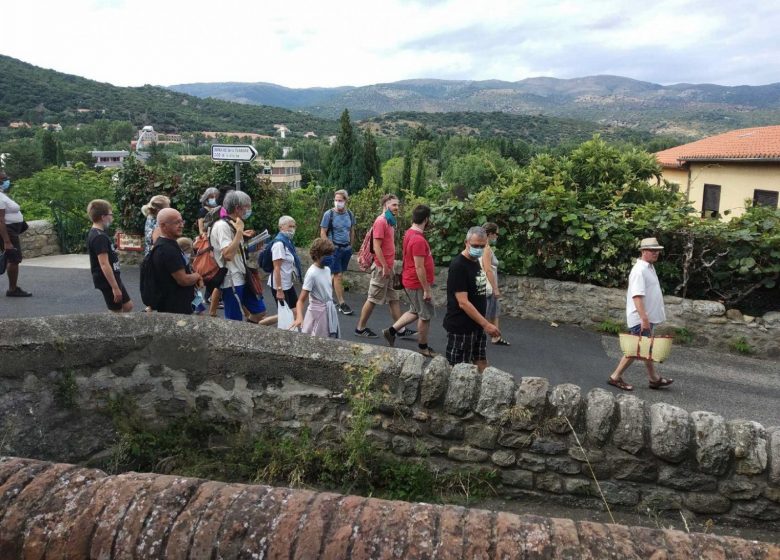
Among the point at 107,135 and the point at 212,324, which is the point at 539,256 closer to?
the point at 212,324

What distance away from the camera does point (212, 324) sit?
169 inches

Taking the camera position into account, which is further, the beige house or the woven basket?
the beige house

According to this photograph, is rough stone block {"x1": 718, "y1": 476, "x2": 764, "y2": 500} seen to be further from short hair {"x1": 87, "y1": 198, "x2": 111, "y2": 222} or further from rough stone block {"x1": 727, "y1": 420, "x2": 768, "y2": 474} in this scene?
short hair {"x1": 87, "y1": 198, "x2": 111, "y2": 222}

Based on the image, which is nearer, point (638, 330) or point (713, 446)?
point (713, 446)

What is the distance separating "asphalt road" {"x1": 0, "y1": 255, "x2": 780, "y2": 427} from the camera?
A: 268 inches

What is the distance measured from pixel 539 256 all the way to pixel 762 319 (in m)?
3.07

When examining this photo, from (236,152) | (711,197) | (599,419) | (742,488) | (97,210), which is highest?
(236,152)

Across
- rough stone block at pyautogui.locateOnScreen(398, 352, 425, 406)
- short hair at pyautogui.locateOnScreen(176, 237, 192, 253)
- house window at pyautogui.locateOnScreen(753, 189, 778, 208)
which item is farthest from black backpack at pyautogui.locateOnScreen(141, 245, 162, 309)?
house window at pyautogui.locateOnScreen(753, 189, 778, 208)

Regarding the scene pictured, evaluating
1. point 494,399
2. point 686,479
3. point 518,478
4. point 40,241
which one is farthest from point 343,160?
point 686,479

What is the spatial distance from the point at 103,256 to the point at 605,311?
6603 millimetres

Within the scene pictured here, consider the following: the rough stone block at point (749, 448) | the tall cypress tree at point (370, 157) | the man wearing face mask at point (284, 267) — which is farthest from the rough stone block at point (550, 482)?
the tall cypress tree at point (370, 157)

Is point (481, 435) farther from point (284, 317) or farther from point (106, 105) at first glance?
point (106, 105)

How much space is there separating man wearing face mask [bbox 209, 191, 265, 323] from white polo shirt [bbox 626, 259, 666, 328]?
13.2 ft

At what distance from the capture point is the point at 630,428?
3881 mm
